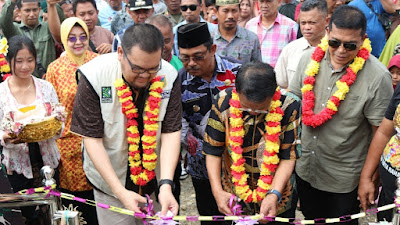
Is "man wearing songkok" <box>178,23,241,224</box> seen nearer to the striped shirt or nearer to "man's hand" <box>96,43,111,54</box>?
"man's hand" <box>96,43,111,54</box>

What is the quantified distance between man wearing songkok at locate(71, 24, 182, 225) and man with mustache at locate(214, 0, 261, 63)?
77.9 inches

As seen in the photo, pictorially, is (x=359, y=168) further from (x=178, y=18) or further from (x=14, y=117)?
(x=178, y=18)

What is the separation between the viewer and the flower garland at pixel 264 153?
2.89m

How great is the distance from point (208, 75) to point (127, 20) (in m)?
3.15

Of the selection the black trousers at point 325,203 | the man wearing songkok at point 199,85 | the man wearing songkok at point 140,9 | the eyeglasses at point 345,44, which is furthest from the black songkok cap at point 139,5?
the black trousers at point 325,203

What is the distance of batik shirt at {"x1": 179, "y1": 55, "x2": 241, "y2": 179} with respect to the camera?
360 centimetres

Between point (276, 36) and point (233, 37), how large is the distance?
916 millimetres

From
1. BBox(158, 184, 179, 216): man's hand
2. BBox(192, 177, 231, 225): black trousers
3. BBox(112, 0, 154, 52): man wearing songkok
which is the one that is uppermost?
BBox(112, 0, 154, 52): man wearing songkok

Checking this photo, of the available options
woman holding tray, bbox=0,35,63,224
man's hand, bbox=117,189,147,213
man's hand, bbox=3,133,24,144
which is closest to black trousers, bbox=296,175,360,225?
man's hand, bbox=117,189,147,213

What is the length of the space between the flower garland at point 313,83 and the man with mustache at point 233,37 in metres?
1.36

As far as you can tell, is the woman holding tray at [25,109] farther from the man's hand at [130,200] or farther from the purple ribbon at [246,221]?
the purple ribbon at [246,221]

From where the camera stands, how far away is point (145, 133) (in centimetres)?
304

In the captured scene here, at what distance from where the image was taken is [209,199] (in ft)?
12.5

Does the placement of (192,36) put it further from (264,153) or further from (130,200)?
(130,200)
